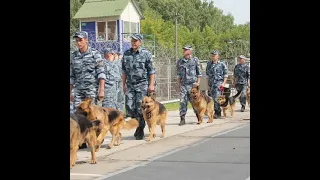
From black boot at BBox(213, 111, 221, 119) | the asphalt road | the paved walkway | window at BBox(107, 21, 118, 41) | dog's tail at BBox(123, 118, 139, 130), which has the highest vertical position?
window at BBox(107, 21, 118, 41)

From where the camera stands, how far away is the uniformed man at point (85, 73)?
731cm

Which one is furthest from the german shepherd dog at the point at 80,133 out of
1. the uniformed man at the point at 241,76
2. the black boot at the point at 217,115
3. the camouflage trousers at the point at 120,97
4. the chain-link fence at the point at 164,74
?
the chain-link fence at the point at 164,74

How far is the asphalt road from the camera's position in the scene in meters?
5.88

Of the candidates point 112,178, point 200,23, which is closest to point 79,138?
point 112,178

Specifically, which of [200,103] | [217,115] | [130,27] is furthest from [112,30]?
[200,103]

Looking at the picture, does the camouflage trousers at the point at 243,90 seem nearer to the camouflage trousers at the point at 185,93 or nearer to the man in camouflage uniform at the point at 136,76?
the camouflage trousers at the point at 185,93

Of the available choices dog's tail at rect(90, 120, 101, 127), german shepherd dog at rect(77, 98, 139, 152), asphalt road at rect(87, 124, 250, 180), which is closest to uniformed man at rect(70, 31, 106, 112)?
german shepherd dog at rect(77, 98, 139, 152)

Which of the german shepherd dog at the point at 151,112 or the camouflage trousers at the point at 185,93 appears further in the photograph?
the camouflage trousers at the point at 185,93

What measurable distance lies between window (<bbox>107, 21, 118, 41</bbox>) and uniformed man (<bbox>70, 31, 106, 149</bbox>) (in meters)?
13.4

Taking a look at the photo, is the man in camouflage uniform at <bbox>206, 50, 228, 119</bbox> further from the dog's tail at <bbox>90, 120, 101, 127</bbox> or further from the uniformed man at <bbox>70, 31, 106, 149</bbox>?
the dog's tail at <bbox>90, 120, 101, 127</bbox>

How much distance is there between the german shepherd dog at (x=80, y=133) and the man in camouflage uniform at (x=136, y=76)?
202 centimetres
